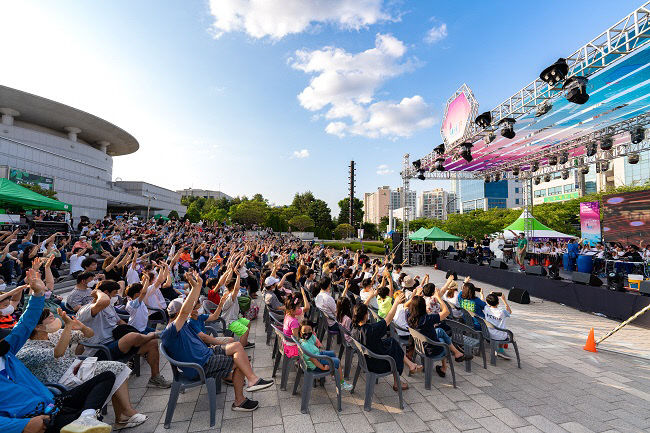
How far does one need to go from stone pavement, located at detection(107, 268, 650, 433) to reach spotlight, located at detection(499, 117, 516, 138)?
21.7 ft

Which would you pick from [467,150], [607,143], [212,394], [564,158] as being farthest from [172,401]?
[564,158]

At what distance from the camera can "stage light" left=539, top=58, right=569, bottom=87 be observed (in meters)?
7.02

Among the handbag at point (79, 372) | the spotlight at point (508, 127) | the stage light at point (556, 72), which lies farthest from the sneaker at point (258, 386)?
the spotlight at point (508, 127)

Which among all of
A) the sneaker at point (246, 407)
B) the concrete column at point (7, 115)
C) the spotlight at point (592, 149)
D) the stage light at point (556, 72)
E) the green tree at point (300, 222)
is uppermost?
the concrete column at point (7, 115)

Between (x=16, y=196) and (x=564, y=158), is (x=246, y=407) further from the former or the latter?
(x=564, y=158)

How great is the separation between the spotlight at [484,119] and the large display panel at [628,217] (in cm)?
1439

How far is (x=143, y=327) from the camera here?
432cm

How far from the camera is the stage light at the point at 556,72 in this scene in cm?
702

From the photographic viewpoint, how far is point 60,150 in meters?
33.7

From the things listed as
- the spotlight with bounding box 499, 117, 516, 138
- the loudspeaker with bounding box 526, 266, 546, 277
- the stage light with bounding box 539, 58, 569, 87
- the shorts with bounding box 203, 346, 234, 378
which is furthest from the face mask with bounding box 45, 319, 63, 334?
the loudspeaker with bounding box 526, 266, 546, 277

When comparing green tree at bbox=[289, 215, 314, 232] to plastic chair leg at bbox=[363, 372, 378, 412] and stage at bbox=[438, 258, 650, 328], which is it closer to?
stage at bbox=[438, 258, 650, 328]

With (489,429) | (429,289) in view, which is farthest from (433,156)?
(489,429)

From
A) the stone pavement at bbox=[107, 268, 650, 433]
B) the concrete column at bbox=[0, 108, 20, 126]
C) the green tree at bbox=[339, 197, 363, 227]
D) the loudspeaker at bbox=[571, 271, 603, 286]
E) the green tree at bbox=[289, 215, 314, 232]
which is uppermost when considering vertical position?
the concrete column at bbox=[0, 108, 20, 126]

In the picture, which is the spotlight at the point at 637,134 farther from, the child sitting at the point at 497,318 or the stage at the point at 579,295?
the child sitting at the point at 497,318
